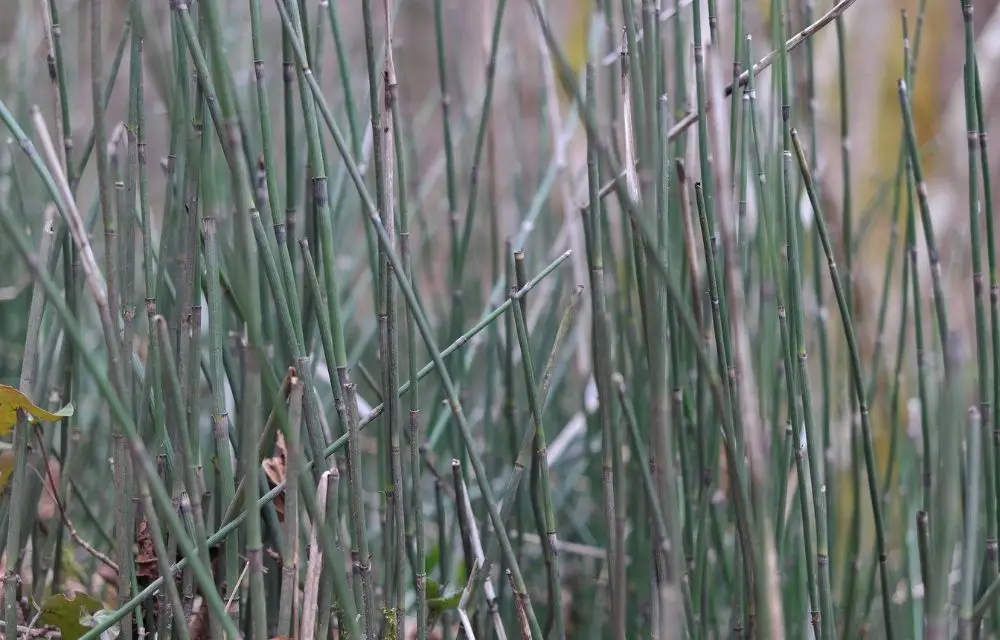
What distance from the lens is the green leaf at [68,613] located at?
639 mm

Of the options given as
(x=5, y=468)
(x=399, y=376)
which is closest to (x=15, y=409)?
(x=5, y=468)

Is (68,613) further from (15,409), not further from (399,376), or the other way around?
(399,376)

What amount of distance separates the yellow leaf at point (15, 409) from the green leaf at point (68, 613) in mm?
122

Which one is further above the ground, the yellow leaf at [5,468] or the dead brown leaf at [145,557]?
the yellow leaf at [5,468]

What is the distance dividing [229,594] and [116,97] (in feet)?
8.71

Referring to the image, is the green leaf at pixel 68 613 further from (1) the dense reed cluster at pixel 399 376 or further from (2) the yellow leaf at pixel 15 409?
(2) the yellow leaf at pixel 15 409

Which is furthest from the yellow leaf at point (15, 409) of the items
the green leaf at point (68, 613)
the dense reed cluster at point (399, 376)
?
the green leaf at point (68, 613)

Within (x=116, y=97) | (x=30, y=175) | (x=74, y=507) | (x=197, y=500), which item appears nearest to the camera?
(x=197, y=500)

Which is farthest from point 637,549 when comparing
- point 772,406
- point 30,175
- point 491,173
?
point 30,175

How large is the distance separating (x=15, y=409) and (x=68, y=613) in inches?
5.8

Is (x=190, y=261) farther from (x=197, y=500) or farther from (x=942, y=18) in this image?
(x=942, y=18)

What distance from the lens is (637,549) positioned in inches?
36.9

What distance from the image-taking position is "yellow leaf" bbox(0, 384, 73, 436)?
587mm

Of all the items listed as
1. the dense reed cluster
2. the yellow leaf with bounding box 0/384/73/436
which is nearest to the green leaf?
the dense reed cluster
